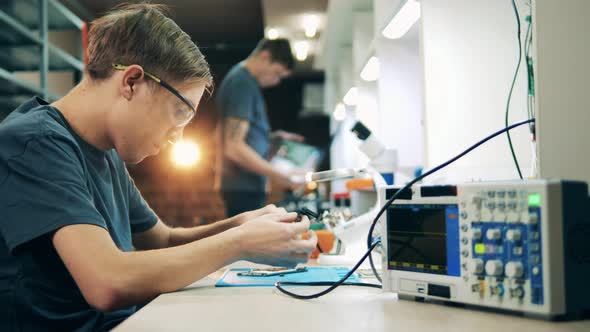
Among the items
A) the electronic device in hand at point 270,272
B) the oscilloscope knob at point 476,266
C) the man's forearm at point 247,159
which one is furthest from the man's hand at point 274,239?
the man's forearm at point 247,159

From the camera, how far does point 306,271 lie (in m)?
1.17

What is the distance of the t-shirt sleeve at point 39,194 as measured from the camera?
0.80 meters

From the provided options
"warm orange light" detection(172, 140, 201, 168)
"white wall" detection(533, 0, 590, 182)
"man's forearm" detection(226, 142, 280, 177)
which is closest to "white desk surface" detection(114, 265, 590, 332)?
"white wall" detection(533, 0, 590, 182)

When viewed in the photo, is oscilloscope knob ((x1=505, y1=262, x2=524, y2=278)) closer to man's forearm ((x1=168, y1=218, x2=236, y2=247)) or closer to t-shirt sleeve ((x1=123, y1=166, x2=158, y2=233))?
man's forearm ((x1=168, y1=218, x2=236, y2=247))

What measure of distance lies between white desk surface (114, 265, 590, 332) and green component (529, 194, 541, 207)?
175 mm

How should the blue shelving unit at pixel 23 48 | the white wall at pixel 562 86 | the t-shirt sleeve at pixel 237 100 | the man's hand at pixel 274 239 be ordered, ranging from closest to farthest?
the white wall at pixel 562 86 < the man's hand at pixel 274 239 < the t-shirt sleeve at pixel 237 100 < the blue shelving unit at pixel 23 48

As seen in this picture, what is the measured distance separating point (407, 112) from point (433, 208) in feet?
4.22

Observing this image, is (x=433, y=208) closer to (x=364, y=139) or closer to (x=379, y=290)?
(x=379, y=290)

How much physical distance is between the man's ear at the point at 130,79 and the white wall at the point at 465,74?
2.69 feet

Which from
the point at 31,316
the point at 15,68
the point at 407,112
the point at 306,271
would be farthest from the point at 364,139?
the point at 15,68

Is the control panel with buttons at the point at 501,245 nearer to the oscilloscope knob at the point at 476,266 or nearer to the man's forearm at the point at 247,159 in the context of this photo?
the oscilloscope knob at the point at 476,266

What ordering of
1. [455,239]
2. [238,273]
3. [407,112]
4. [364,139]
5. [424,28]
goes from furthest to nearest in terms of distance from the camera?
1. [407,112]
2. [364,139]
3. [424,28]
4. [238,273]
5. [455,239]

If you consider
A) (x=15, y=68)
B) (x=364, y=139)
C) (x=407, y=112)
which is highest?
(x=15, y=68)

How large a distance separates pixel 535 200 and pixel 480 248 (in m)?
0.12
